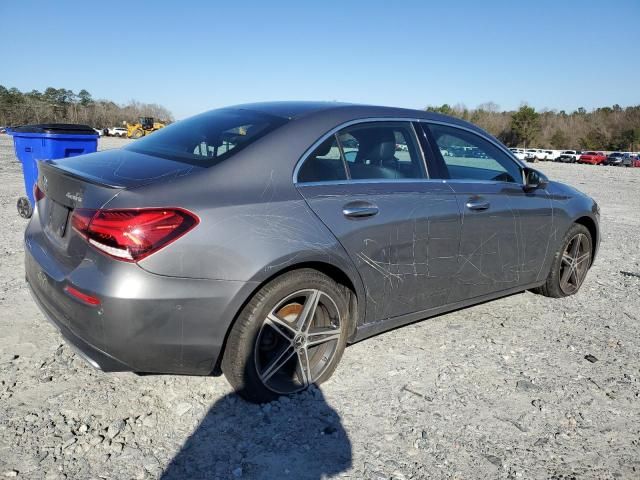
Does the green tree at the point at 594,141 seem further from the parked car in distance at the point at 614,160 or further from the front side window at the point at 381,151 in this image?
the front side window at the point at 381,151

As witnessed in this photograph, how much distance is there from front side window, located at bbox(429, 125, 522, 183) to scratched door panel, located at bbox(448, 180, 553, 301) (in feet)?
0.35

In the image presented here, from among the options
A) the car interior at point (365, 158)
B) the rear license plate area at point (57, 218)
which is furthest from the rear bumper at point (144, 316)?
the car interior at point (365, 158)

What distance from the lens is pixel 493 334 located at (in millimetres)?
3984

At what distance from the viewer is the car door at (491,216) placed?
3.63 m

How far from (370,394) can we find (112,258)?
5.38 feet

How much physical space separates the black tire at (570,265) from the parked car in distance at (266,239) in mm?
966

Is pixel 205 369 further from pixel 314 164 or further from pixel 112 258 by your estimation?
pixel 314 164

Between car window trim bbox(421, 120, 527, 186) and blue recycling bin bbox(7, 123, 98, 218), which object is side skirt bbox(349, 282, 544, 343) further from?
blue recycling bin bbox(7, 123, 98, 218)

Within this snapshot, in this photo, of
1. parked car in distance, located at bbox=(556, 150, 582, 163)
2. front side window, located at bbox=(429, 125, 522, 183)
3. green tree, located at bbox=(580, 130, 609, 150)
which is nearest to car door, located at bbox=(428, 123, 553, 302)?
front side window, located at bbox=(429, 125, 522, 183)

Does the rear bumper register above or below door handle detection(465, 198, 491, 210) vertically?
below

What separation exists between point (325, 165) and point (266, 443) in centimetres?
153

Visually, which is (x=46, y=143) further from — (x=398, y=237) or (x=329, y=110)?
(x=398, y=237)

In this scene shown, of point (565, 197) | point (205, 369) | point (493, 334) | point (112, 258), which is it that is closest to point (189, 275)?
point (112, 258)

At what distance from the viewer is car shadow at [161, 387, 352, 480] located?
229 cm
